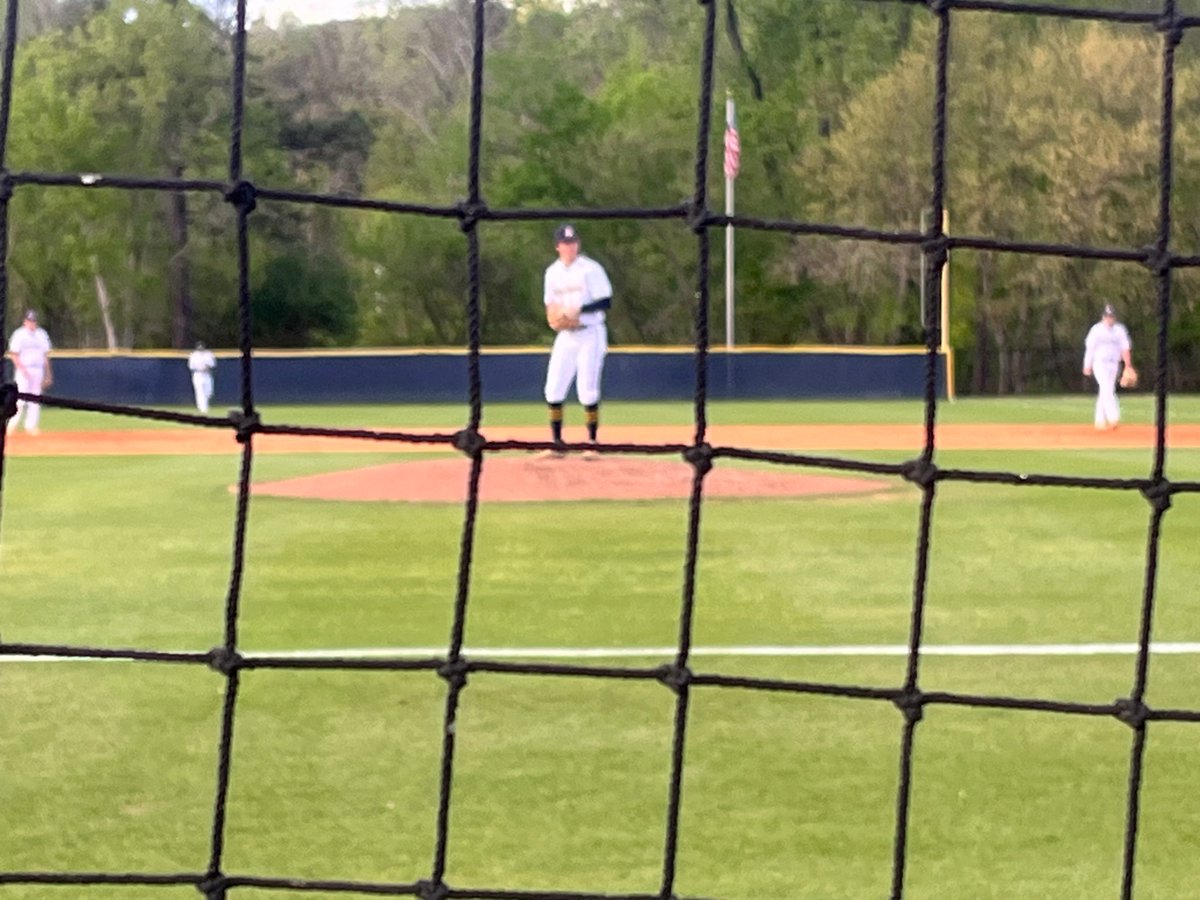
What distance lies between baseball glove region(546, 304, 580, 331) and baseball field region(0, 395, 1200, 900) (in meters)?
1.17

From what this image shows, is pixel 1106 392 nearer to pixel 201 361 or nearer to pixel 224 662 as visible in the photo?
pixel 201 361

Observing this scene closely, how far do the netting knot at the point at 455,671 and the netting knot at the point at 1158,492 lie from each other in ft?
3.72

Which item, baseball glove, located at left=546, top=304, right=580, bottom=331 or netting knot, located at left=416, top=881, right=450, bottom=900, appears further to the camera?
baseball glove, located at left=546, top=304, right=580, bottom=331

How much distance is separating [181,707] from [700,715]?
4.26 feet

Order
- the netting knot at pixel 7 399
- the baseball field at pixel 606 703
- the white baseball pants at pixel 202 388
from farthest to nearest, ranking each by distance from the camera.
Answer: the white baseball pants at pixel 202 388, the baseball field at pixel 606 703, the netting knot at pixel 7 399

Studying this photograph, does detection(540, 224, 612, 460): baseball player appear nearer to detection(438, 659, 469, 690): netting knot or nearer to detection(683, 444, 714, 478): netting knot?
detection(683, 444, 714, 478): netting knot

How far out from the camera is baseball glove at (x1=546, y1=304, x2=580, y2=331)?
9781 millimetres

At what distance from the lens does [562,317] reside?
9789 millimetres

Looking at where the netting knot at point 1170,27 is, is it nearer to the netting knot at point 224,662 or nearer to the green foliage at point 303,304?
the netting knot at point 224,662

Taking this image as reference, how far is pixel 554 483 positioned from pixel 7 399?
23.8 feet

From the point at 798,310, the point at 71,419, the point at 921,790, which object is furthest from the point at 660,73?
the point at 921,790

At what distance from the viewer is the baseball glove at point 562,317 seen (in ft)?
32.1

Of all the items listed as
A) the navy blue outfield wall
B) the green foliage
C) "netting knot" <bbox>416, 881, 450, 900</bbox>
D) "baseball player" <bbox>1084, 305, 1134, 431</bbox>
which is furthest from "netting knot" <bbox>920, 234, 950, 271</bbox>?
the green foliage

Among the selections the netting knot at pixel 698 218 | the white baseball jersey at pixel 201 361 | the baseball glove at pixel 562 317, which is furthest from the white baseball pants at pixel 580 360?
the white baseball jersey at pixel 201 361
